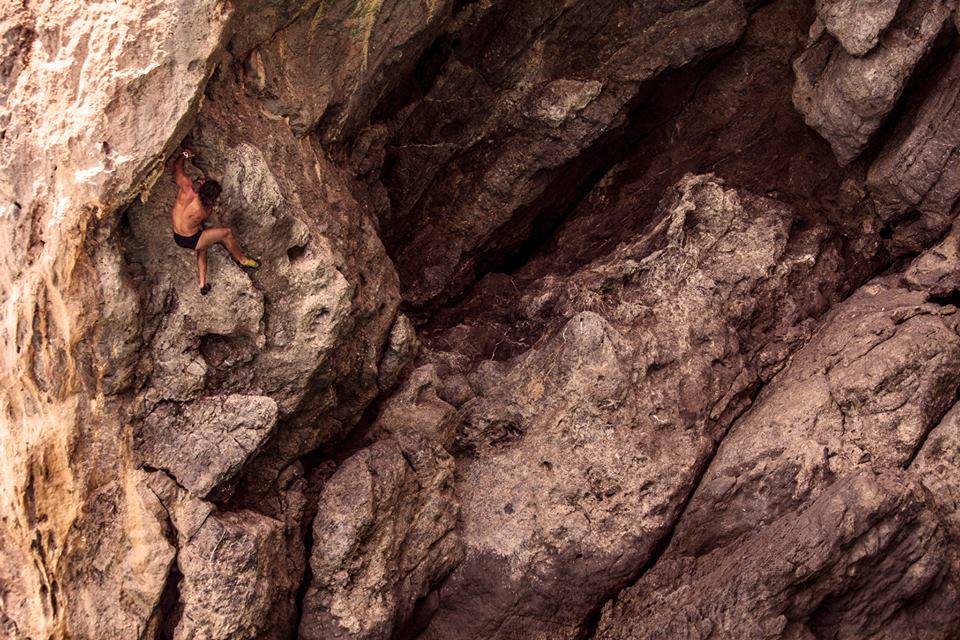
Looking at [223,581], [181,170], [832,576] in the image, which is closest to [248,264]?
[181,170]

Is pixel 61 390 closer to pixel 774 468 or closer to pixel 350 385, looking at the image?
pixel 350 385

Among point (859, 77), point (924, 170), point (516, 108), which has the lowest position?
point (924, 170)

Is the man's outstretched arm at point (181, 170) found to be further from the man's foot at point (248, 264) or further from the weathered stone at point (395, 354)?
the weathered stone at point (395, 354)

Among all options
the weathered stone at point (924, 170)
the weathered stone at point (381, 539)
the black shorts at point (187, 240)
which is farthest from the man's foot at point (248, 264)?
the weathered stone at point (924, 170)

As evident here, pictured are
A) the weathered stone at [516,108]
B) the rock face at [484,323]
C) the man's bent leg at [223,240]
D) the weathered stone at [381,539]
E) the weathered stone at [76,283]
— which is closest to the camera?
the weathered stone at [76,283]

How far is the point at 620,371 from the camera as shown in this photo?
29.7 feet

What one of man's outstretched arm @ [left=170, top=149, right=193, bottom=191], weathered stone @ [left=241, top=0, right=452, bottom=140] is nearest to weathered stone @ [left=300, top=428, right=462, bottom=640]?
man's outstretched arm @ [left=170, top=149, right=193, bottom=191]

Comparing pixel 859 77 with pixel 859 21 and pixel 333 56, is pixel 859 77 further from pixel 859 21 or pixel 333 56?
pixel 333 56

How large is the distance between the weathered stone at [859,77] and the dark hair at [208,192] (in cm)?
599

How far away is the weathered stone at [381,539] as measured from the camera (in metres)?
8.30

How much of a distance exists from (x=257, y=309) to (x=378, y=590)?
2770 mm

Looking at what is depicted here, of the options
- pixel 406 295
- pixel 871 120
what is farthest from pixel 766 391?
pixel 406 295

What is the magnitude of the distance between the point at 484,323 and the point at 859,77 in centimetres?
456

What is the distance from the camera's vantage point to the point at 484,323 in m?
10.4
